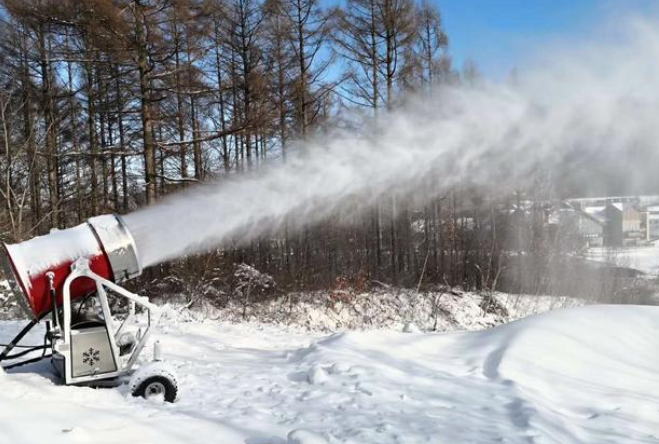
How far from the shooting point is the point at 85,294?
17.6 ft

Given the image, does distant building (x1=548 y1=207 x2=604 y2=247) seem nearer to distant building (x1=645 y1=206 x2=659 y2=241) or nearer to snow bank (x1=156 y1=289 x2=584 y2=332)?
snow bank (x1=156 y1=289 x2=584 y2=332)

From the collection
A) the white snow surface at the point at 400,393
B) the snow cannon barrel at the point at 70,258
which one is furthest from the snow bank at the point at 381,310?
the snow cannon barrel at the point at 70,258

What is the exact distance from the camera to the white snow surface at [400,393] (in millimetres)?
3990

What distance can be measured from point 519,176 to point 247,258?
9885mm

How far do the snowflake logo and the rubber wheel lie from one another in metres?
0.57

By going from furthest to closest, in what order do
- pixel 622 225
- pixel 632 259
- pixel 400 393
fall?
pixel 632 259
pixel 622 225
pixel 400 393

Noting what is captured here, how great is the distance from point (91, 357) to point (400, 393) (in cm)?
306

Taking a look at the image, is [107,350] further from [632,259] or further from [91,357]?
[632,259]

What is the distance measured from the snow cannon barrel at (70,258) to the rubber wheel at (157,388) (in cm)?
110

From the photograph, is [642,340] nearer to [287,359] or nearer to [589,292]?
[287,359]

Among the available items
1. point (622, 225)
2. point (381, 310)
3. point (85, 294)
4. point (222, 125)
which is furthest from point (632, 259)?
point (85, 294)

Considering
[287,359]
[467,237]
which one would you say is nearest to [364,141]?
[287,359]

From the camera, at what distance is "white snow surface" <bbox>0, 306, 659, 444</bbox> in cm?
399

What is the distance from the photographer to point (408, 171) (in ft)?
37.7
